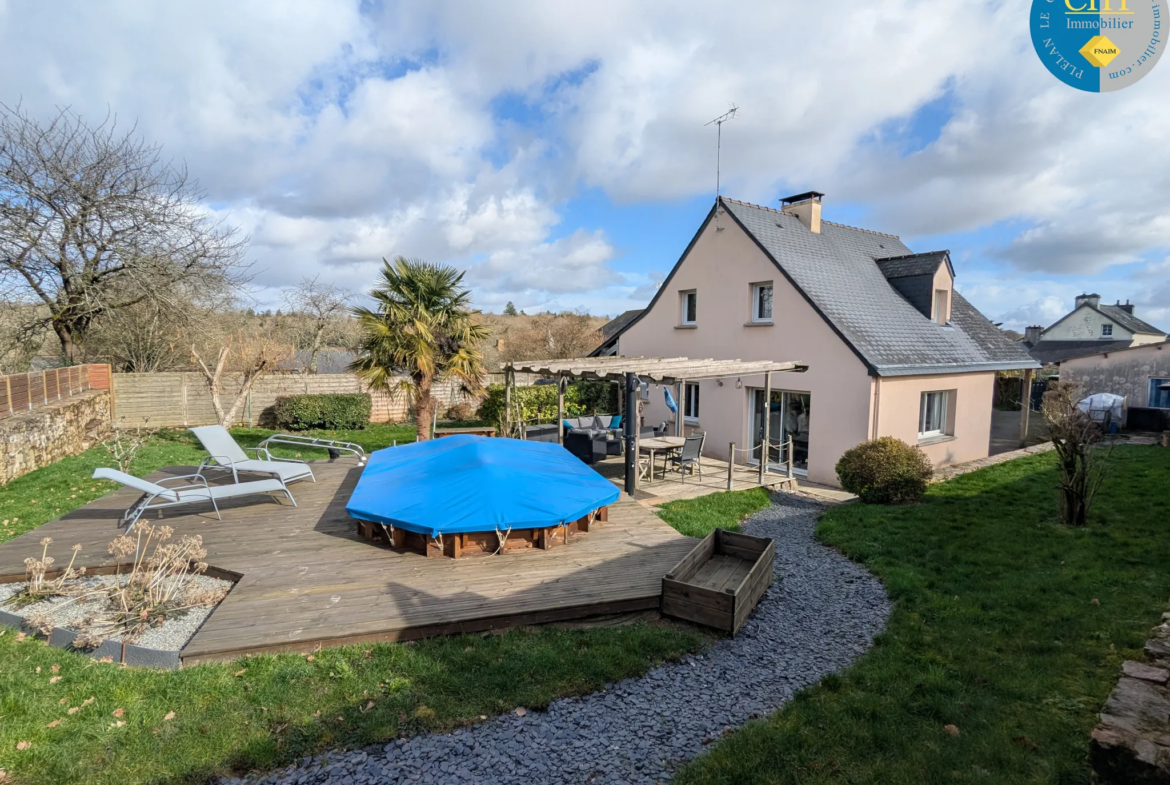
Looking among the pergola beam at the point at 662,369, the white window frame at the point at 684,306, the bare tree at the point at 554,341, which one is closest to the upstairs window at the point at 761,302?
the pergola beam at the point at 662,369

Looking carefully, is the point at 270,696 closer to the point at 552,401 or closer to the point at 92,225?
the point at 552,401

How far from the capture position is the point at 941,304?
49.4 ft

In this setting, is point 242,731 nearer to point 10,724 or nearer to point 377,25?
point 10,724

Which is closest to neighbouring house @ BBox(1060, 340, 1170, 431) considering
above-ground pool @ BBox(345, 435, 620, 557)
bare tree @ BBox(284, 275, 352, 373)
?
above-ground pool @ BBox(345, 435, 620, 557)

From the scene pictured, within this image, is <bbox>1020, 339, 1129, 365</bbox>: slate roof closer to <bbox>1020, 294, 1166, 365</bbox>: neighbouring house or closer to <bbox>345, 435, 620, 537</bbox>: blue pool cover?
<bbox>1020, 294, 1166, 365</bbox>: neighbouring house

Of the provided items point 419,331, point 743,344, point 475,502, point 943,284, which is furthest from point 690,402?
point 475,502

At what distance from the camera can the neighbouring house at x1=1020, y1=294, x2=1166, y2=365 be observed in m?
38.5

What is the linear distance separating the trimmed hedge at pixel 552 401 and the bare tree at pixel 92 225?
874cm

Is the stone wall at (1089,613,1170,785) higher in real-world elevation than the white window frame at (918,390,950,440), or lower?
lower

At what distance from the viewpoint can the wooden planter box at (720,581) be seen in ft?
17.1

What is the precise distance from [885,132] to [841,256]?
3.08 meters

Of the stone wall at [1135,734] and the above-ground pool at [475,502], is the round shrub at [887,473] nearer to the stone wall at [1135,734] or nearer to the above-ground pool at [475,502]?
the above-ground pool at [475,502]

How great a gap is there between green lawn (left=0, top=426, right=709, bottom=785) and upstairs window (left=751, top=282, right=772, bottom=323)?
1006 cm

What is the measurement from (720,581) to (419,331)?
825cm
